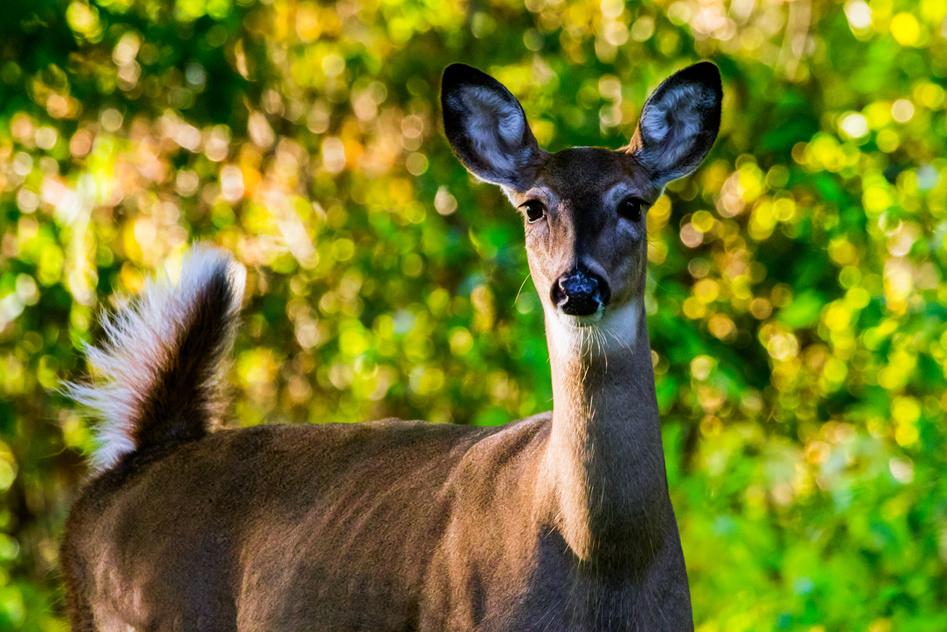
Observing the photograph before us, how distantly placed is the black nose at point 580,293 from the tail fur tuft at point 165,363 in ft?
6.32

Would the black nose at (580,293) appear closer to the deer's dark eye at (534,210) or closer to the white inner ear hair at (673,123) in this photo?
the deer's dark eye at (534,210)

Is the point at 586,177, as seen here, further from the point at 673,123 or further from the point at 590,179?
the point at 673,123

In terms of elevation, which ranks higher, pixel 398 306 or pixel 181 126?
pixel 181 126

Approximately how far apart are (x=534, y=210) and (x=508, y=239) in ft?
6.80

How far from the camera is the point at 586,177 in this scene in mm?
3037

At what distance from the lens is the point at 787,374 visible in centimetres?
738

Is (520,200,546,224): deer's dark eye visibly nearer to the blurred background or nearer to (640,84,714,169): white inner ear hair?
(640,84,714,169): white inner ear hair

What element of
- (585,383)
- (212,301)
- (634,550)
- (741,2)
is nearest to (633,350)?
(585,383)

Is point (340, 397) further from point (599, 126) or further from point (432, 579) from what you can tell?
point (432, 579)

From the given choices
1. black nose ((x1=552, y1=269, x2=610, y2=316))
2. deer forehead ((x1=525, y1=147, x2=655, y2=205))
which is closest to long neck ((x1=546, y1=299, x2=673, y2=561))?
black nose ((x1=552, y1=269, x2=610, y2=316))

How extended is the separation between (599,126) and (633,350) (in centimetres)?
330

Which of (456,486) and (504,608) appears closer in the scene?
(504,608)

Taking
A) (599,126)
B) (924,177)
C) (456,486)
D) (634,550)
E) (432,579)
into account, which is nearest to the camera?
(634,550)

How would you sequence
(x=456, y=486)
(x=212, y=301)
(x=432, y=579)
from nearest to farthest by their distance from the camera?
(x=432, y=579), (x=456, y=486), (x=212, y=301)
